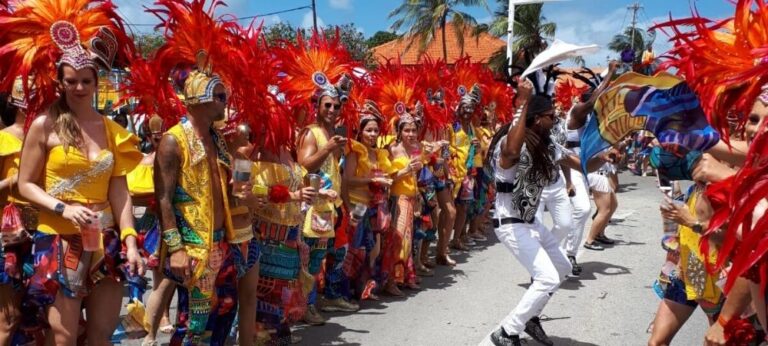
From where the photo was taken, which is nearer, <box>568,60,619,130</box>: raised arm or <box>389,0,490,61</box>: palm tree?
<box>568,60,619,130</box>: raised arm

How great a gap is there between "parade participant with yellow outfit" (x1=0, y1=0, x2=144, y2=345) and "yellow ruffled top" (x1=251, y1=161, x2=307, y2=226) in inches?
42.9

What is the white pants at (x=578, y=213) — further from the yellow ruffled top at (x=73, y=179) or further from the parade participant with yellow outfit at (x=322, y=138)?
the yellow ruffled top at (x=73, y=179)

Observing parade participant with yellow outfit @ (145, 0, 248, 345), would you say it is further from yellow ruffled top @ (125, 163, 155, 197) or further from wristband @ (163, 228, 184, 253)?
yellow ruffled top @ (125, 163, 155, 197)

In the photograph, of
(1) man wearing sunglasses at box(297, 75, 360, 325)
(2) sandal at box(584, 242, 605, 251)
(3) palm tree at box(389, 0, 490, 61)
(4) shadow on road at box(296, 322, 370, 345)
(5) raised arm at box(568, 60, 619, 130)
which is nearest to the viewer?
(5) raised arm at box(568, 60, 619, 130)

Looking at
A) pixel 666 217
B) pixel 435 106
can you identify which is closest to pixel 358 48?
pixel 435 106

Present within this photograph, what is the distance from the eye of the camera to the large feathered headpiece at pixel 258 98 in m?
4.15

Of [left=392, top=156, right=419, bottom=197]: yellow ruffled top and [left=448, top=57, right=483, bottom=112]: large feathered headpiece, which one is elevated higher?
[left=448, top=57, right=483, bottom=112]: large feathered headpiece

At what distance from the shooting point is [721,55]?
9.71 feet

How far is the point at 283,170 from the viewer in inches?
181

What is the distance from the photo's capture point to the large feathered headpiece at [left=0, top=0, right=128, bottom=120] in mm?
3344

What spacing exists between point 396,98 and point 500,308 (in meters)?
2.42

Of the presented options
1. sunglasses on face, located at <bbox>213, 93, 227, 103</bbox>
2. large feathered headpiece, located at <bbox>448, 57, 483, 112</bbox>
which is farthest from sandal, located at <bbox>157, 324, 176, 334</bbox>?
large feathered headpiece, located at <bbox>448, 57, 483, 112</bbox>

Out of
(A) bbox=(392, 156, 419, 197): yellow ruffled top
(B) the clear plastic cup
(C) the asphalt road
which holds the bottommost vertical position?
(C) the asphalt road

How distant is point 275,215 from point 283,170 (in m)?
0.31
